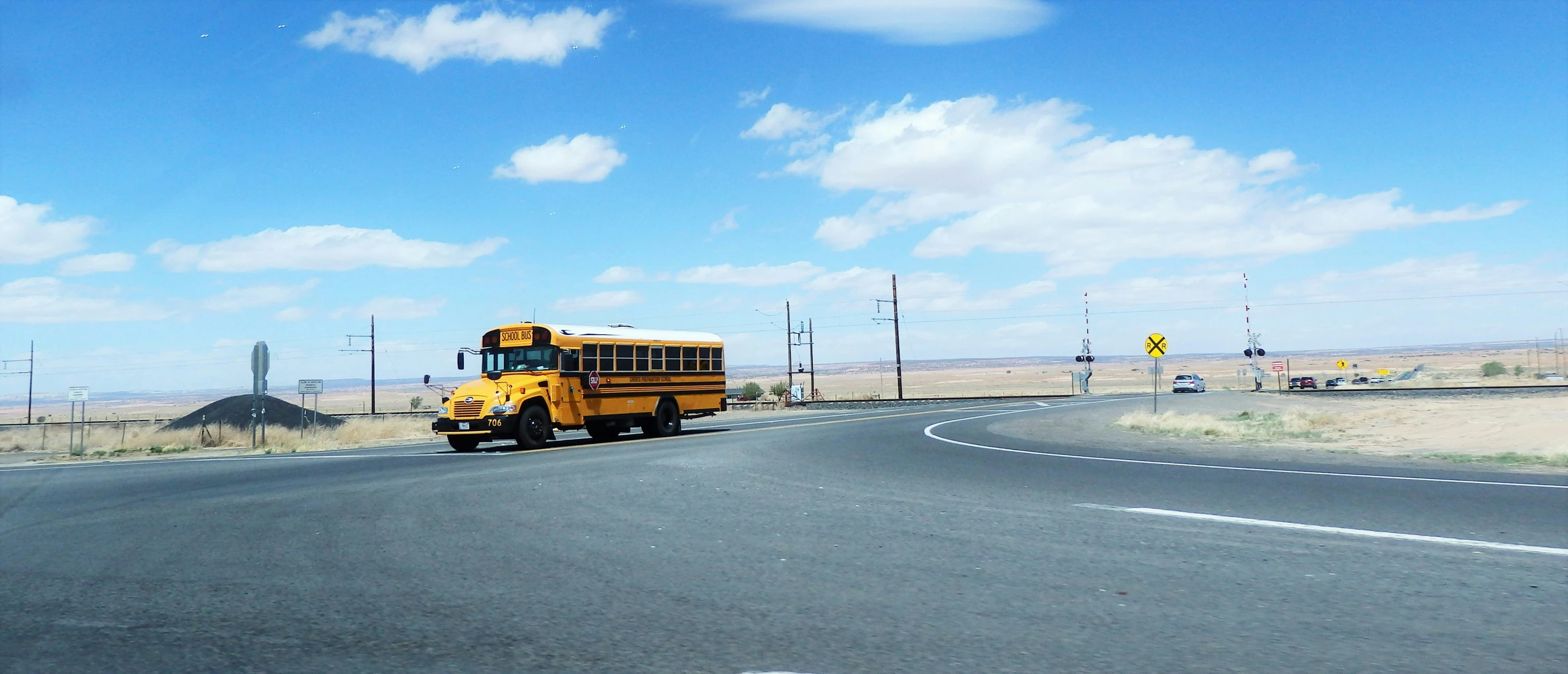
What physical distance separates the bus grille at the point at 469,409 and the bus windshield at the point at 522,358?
1.39 m

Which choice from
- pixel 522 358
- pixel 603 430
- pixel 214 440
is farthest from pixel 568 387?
pixel 214 440

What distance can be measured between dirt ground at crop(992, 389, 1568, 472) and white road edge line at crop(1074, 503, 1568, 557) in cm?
793

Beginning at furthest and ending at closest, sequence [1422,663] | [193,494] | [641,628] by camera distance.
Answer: [193,494], [641,628], [1422,663]

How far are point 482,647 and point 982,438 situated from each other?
18424mm

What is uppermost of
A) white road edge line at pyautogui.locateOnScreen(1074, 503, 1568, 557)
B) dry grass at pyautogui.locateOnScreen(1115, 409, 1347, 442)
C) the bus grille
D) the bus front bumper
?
the bus grille

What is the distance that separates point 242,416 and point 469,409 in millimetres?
26275

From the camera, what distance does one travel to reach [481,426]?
21672mm

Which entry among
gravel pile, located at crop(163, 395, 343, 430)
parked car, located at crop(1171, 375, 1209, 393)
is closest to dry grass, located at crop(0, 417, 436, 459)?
gravel pile, located at crop(163, 395, 343, 430)

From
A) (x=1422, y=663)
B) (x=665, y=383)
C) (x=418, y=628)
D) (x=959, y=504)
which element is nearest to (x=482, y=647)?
(x=418, y=628)

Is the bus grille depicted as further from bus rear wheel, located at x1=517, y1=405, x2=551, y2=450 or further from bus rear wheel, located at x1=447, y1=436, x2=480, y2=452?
bus rear wheel, located at x1=517, y1=405, x2=551, y2=450

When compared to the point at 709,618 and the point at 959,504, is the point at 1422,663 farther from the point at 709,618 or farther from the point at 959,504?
the point at 959,504

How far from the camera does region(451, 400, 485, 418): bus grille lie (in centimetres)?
2181

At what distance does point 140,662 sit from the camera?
4785 millimetres

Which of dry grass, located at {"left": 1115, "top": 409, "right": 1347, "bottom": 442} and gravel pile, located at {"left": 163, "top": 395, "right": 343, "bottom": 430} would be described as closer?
dry grass, located at {"left": 1115, "top": 409, "right": 1347, "bottom": 442}
